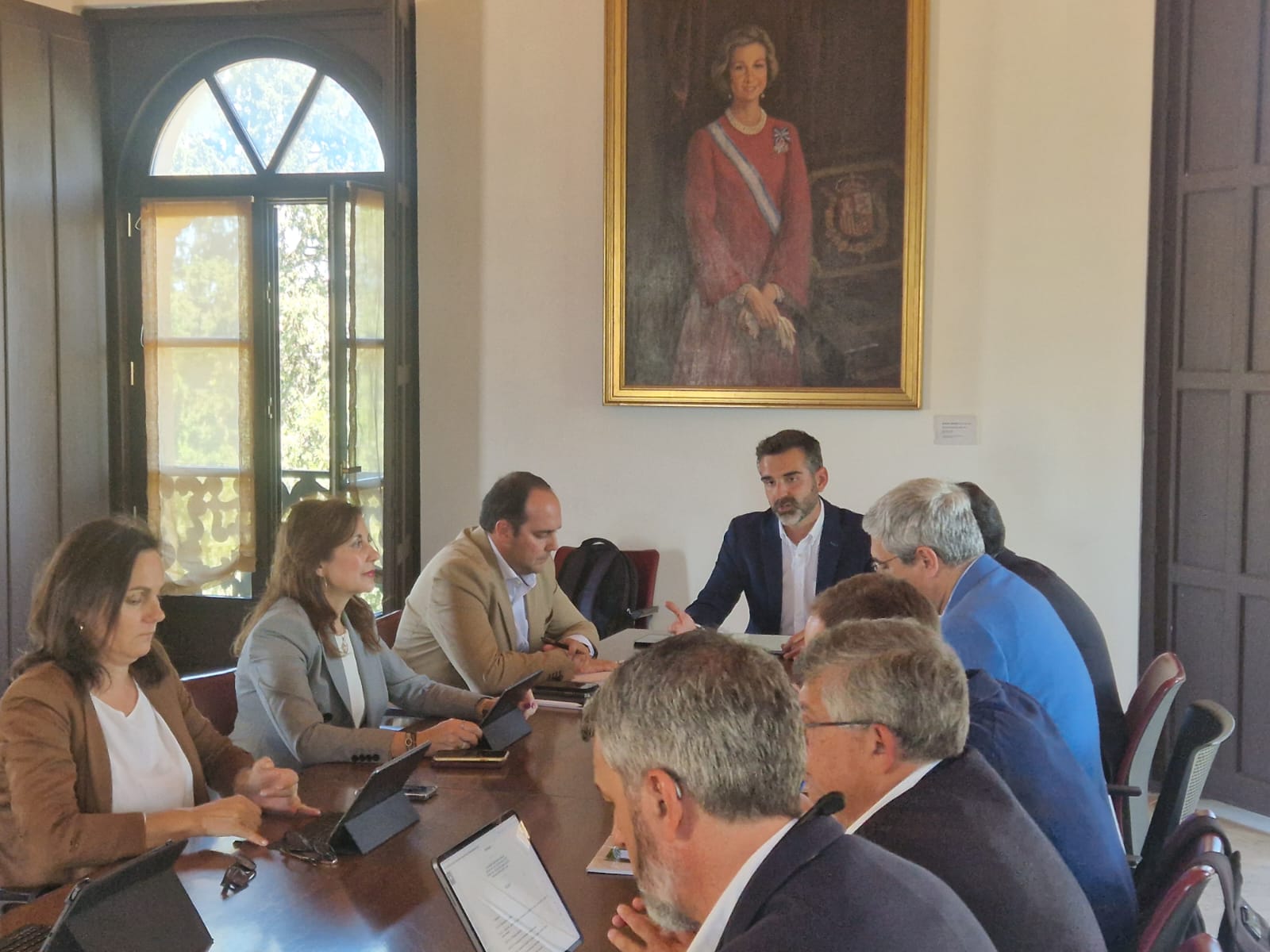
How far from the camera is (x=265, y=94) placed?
20.1 feet

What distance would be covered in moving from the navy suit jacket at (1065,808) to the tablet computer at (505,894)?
2.44 ft

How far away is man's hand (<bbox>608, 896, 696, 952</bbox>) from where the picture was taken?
1.78m

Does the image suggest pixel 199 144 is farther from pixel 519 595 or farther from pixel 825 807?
pixel 825 807

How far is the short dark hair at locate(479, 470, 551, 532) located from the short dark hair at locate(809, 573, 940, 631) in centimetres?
152

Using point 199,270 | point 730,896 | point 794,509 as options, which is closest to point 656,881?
point 730,896

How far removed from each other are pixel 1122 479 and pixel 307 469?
375 centimetres

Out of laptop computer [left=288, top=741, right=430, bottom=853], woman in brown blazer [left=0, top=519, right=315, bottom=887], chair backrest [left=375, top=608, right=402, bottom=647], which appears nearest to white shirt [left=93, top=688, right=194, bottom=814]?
woman in brown blazer [left=0, top=519, right=315, bottom=887]

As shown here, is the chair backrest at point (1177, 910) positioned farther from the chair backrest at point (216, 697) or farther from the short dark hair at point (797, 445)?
the short dark hair at point (797, 445)

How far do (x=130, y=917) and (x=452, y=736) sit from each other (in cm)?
114

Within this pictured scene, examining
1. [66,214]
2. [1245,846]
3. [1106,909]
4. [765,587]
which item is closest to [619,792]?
[1106,909]

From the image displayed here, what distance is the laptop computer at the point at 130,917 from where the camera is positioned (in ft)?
→ 5.64

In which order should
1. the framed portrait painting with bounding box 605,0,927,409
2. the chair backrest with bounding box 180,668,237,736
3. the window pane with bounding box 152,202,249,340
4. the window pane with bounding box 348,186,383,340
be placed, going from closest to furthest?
the chair backrest with bounding box 180,668,237,736 → the framed portrait painting with bounding box 605,0,927,409 → the window pane with bounding box 348,186,383,340 → the window pane with bounding box 152,202,249,340

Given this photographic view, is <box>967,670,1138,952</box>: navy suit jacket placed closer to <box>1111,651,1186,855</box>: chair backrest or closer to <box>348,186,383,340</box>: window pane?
<box>1111,651,1186,855</box>: chair backrest

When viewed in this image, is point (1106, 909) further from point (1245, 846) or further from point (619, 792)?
point (1245, 846)
